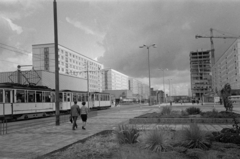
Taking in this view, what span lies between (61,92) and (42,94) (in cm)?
525

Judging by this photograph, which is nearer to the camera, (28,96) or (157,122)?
(157,122)

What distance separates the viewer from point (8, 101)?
20.9 m

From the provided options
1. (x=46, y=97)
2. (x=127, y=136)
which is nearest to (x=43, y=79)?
(x=46, y=97)

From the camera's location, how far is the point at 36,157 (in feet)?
23.3

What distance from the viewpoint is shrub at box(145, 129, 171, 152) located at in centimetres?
680

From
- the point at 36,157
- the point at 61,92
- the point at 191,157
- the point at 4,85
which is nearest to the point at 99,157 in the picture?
the point at 36,157

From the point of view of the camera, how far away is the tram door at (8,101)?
20.5 m

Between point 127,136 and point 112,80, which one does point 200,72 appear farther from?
point 127,136

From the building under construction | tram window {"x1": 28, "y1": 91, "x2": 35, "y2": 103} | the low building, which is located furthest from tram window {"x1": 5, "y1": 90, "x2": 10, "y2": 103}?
the building under construction

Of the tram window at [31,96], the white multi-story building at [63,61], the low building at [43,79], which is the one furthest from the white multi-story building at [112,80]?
the tram window at [31,96]

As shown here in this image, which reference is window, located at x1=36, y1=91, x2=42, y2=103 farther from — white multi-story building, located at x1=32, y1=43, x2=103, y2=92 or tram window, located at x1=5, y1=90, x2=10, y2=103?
white multi-story building, located at x1=32, y1=43, x2=103, y2=92

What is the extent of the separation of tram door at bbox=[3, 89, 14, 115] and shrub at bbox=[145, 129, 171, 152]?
1699 cm

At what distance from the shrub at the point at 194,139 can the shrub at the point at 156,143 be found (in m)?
0.69

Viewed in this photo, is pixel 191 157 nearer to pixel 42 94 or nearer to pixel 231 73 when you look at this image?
pixel 42 94
